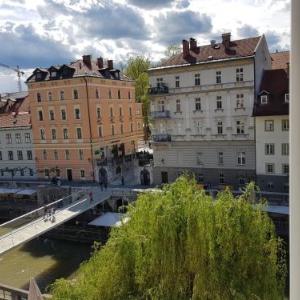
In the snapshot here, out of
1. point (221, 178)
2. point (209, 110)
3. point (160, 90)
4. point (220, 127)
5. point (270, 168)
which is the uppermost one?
point (160, 90)

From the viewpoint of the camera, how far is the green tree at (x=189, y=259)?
988 cm

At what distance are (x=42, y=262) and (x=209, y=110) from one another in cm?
1674

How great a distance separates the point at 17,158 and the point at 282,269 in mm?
35162

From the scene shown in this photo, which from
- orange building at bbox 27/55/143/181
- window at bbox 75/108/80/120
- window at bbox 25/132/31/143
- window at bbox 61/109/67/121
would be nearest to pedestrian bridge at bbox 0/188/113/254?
orange building at bbox 27/55/143/181

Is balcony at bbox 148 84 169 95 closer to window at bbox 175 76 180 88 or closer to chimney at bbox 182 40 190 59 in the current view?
window at bbox 175 76 180 88

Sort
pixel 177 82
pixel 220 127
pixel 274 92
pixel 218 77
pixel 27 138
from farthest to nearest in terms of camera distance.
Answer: pixel 27 138 → pixel 177 82 → pixel 220 127 → pixel 218 77 → pixel 274 92

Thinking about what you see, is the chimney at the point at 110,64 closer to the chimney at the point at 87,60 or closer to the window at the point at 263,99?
the chimney at the point at 87,60

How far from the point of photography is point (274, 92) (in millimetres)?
28953

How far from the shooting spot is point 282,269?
453 inches

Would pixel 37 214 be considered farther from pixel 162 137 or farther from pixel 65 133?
pixel 65 133

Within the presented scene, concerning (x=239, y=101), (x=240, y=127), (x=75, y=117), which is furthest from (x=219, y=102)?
(x=75, y=117)

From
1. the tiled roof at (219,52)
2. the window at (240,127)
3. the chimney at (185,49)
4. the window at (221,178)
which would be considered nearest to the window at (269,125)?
the window at (240,127)

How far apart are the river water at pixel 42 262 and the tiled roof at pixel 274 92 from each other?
52.9ft

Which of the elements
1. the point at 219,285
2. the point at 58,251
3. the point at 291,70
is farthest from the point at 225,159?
the point at 291,70
